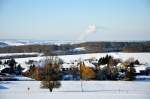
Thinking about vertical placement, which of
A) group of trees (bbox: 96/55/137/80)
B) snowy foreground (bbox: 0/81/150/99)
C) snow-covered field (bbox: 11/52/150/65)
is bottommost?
snowy foreground (bbox: 0/81/150/99)

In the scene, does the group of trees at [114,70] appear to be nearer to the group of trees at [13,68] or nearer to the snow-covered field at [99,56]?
the snow-covered field at [99,56]

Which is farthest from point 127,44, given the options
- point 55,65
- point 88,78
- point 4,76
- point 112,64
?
point 4,76

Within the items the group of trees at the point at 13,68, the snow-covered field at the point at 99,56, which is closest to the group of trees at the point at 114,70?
the snow-covered field at the point at 99,56

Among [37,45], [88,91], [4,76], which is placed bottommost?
[88,91]

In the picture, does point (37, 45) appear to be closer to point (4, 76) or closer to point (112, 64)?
point (4, 76)

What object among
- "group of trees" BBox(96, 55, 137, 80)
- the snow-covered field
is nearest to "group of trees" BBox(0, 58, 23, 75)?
the snow-covered field

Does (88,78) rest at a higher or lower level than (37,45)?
lower

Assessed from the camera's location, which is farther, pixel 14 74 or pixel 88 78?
pixel 88 78

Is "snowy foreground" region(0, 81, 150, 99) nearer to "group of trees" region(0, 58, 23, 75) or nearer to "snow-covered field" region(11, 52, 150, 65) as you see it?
"group of trees" region(0, 58, 23, 75)
